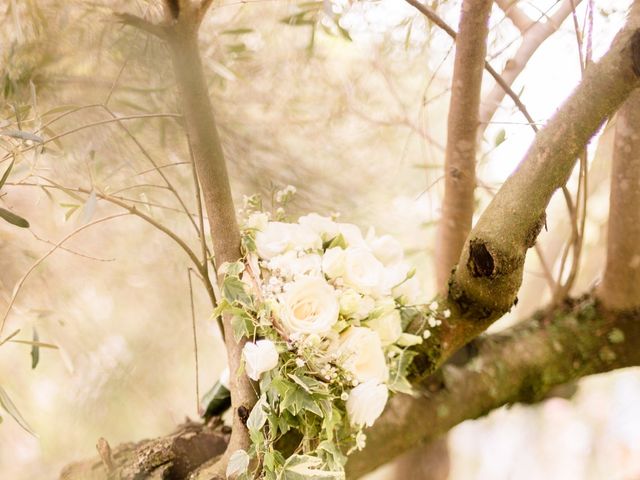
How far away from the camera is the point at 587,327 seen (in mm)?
1131

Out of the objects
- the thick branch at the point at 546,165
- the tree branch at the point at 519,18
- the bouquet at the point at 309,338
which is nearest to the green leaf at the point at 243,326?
the bouquet at the point at 309,338

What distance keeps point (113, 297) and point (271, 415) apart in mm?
796

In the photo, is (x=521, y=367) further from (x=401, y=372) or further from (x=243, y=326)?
(x=243, y=326)

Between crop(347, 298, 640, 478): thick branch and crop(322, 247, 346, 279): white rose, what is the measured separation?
0.36m

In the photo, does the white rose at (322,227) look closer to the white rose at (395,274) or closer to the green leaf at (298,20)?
the white rose at (395,274)

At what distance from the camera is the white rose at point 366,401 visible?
0.71 meters

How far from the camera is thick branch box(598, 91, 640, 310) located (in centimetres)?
97

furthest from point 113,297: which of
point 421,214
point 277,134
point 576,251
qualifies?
point 576,251

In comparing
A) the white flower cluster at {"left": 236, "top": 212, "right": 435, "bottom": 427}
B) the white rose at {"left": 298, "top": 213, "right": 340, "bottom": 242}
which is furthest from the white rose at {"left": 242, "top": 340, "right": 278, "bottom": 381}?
the white rose at {"left": 298, "top": 213, "right": 340, "bottom": 242}

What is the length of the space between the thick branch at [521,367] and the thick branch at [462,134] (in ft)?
0.65

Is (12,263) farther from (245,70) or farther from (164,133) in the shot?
(245,70)

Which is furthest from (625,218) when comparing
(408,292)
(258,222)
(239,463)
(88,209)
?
(88,209)

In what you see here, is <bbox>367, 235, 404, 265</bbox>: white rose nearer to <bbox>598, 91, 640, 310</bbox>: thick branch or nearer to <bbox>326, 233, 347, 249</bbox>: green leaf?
<bbox>326, 233, 347, 249</bbox>: green leaf

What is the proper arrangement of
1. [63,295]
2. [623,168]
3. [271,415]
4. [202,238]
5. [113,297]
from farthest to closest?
[113,297] < [63,295] < [623,168] < [202,238] < [271,415]
